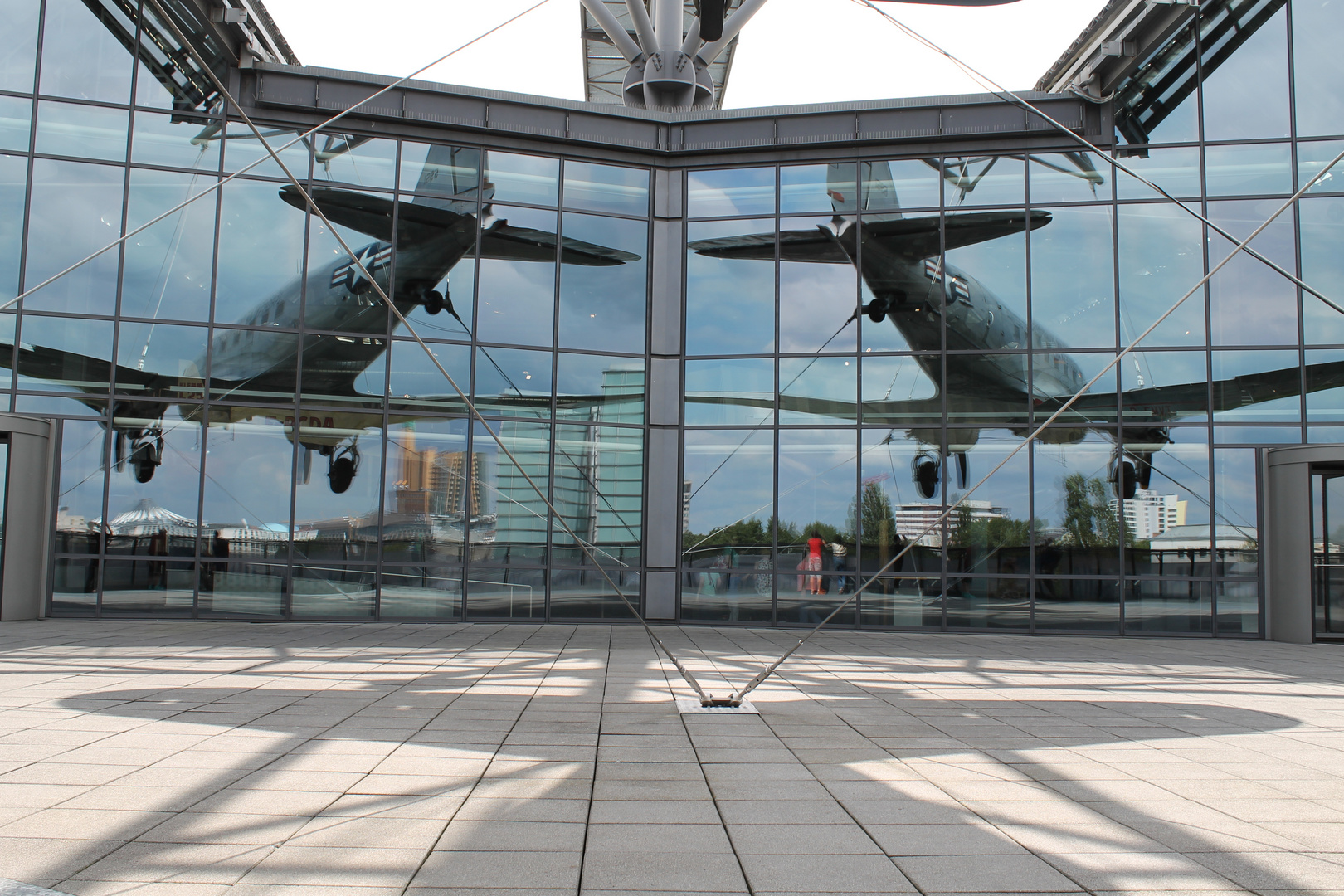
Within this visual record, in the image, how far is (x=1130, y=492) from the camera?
14867 millimetres

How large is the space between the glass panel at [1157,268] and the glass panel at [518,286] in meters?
10.1

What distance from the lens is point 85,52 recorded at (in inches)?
580

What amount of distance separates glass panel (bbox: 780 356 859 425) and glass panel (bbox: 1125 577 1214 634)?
5.58m

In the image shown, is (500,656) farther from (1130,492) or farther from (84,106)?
(84,106)

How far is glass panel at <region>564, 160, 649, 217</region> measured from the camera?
16562 millimetres

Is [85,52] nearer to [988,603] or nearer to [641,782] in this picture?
[641,782]

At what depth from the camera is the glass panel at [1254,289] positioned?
48.5ft

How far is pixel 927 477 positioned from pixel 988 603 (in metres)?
2.39

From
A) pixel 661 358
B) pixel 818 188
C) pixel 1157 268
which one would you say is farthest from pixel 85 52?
pixel 1157 268

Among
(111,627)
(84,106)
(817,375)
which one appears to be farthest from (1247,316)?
(84,106)

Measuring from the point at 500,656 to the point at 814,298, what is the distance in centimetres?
894

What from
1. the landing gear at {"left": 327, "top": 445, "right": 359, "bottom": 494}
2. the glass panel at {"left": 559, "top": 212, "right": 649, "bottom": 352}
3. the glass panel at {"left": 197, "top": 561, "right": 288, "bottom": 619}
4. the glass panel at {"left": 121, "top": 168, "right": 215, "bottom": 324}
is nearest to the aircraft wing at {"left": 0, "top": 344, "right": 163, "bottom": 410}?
the glass panel at {"left": 121, "top": 168, "right": 215, "bottom": 324}

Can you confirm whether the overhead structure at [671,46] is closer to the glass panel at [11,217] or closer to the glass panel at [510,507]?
the glass panel at [510,507]

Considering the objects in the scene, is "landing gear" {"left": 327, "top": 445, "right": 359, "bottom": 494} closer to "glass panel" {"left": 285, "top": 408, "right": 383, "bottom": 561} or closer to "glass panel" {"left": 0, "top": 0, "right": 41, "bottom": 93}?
"glass panel" {"left": 285, "top": 408, "right": 383, "bottom": 561}
